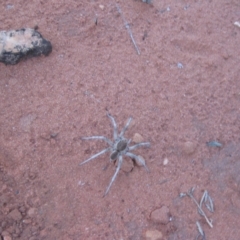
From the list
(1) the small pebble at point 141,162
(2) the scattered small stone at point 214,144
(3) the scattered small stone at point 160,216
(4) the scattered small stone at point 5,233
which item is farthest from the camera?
(2) the scattered small stone at point 214,144

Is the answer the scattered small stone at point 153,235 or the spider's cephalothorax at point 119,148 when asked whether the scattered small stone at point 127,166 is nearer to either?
the spider's cephalothorax at point 119,148

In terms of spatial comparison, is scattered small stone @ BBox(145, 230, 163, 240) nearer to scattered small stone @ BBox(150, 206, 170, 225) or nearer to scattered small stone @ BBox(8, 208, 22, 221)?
scattered small stone @ BBox(150, 206, 170, 225)

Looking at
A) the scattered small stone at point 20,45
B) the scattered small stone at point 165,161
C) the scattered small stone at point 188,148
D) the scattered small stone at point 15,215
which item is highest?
the scattered small stone at point 20,45

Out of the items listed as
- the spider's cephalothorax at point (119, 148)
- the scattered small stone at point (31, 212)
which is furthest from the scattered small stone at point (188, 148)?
the scattered small stone at point (31, 212)

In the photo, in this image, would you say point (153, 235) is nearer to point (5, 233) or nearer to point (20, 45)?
point (5, 233)

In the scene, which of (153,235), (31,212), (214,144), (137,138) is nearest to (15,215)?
(31,212)

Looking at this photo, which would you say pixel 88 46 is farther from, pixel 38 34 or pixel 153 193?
pixel 153 193
